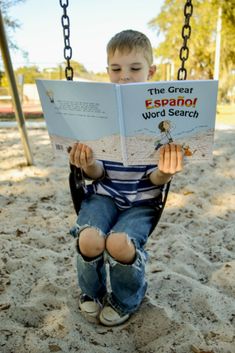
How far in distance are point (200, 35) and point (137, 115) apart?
13.3m

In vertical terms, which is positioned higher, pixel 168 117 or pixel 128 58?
pixel 128 58

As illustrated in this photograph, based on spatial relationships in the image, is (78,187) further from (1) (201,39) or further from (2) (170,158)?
(1) (201,39)

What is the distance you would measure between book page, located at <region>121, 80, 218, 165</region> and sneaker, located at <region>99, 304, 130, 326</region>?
0.59 metres

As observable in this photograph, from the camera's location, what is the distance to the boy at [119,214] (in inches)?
56.2

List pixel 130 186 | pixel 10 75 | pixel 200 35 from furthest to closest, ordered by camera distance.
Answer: pixel 200 35, pixel 10 75, pixel 130 186

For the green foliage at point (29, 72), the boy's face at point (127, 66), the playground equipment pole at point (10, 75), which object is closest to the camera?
the boy's face at point (127, 66)

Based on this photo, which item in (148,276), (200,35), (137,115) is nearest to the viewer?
(137,115)

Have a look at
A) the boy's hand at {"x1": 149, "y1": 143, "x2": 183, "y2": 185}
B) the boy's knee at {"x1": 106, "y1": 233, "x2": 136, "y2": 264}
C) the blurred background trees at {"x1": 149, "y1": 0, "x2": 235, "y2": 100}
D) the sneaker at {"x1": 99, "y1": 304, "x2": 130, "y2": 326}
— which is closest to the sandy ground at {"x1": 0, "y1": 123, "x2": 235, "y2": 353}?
the sneaker at {"x1": 99, "y1": 304, "x2": 130, "y2": 326}

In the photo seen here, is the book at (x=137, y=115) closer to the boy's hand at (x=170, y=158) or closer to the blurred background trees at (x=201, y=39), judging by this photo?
the boy's hand at (x=170, y=158)

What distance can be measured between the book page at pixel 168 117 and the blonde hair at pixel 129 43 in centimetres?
31

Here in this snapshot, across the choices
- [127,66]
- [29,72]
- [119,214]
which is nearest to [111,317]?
[119,214]

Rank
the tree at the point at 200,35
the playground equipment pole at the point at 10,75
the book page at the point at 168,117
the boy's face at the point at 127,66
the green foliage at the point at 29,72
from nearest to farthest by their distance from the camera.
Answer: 1. the book page at the point at 168,117
2. the boy's face at the point at 127,66
3. the playground equipment pole at the point at 10,75
4. the green foliage at the point at 29,72
5. the tree at the point at 200,35

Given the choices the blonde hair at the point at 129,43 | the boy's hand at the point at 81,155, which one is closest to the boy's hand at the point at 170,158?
the boy's hand at the point at 81,155

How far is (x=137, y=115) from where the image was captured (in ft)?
4.35
